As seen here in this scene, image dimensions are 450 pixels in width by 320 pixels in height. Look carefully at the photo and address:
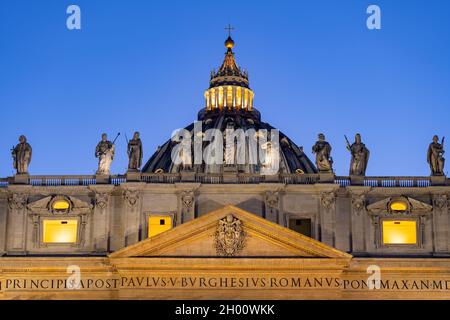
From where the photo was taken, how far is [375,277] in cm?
6550

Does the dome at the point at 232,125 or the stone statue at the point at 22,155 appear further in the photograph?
the dome at the point at 232,125

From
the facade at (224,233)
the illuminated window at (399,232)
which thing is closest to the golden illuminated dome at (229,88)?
the facade at (224,233)

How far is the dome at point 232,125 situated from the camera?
328 ft

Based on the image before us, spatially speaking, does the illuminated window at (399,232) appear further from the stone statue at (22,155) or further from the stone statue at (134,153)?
the stone statue at (22,155)

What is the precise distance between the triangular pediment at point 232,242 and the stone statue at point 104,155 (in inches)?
230

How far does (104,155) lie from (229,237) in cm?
926

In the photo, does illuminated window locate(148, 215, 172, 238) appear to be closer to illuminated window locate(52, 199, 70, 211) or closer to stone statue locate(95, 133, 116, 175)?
stone statue locate(95, 133, 116, 175)

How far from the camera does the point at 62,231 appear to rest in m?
67.1

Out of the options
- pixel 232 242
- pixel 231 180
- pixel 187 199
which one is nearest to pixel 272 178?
pixel 231 180

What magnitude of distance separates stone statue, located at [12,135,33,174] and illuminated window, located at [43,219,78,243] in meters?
3.41
